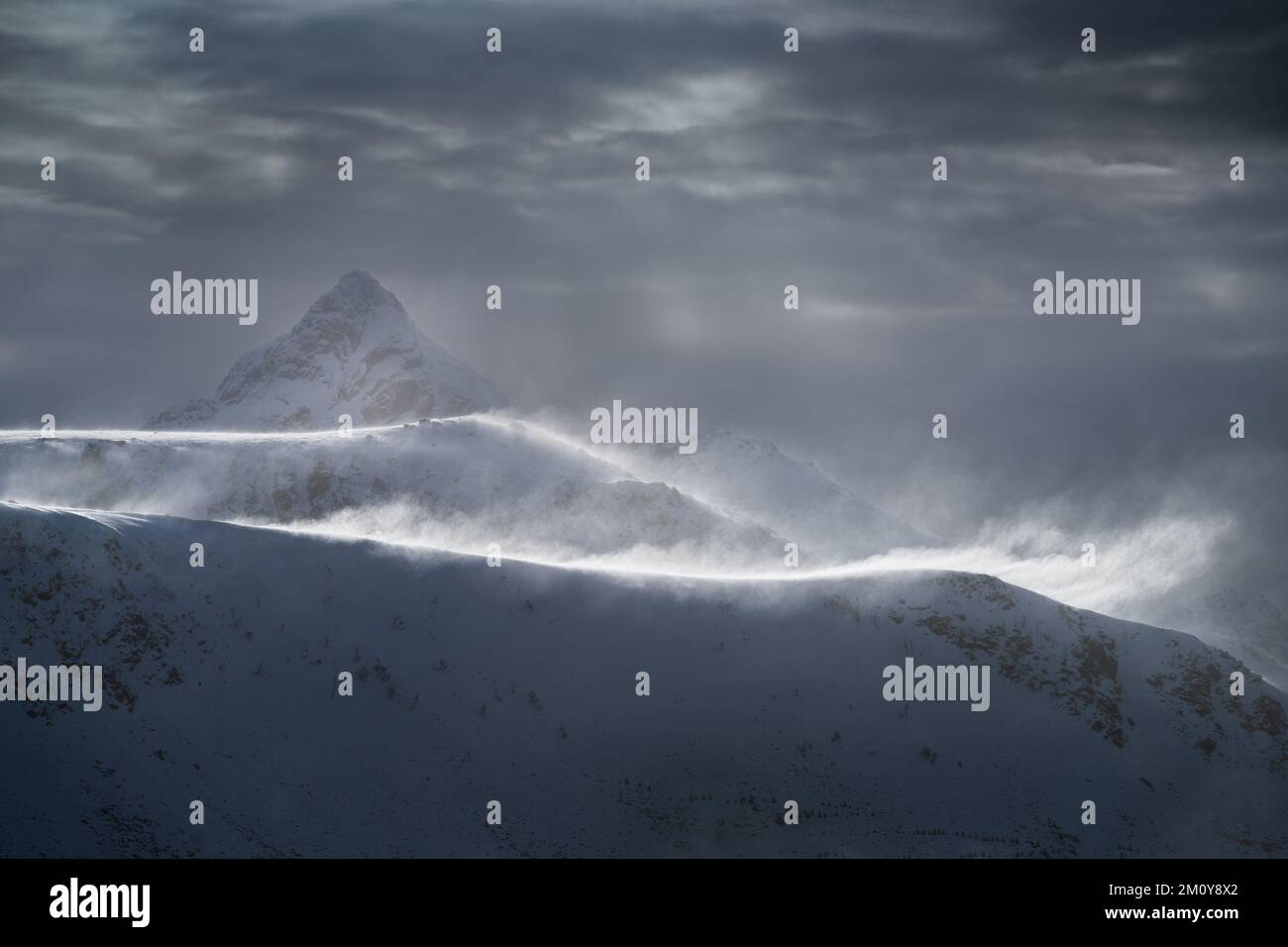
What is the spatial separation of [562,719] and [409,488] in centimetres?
7224

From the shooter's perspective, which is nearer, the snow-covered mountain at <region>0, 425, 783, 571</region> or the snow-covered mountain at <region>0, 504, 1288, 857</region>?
the snow-covered mountain at <region>0, 504, 1288, 857</region>

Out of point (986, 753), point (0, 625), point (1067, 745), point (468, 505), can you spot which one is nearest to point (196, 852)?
point (0, 625)

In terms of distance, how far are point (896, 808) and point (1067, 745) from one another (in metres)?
15.8

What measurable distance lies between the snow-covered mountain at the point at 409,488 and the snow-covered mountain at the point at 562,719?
3584cm

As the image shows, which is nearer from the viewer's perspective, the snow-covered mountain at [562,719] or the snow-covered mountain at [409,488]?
the snow-covered mountain at [562,719]

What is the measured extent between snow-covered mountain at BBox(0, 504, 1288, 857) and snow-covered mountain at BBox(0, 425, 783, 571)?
3584 centimetres

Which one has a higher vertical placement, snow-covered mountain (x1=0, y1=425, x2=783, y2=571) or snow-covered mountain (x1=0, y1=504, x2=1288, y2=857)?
snow-covered mountain (x1=0, y1=425, x2=783, y2=571)

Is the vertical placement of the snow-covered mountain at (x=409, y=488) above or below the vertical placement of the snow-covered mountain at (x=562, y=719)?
above

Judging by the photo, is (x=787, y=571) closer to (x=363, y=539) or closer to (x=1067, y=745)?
(x=1067, y=745)

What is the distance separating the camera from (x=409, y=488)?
14862cm

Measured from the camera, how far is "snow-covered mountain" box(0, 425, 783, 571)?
136250 millimetres

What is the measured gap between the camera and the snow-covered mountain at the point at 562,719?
2744 inches

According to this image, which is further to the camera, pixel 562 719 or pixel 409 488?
pixel 409 488

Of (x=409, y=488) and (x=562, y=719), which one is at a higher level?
(x=409, y=488)
